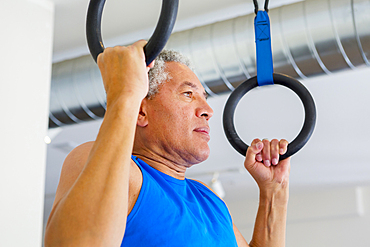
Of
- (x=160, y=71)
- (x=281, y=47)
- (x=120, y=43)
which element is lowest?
(x=160, y=71)

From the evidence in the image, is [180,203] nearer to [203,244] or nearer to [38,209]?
[203,244]

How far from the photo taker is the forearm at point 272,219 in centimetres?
135

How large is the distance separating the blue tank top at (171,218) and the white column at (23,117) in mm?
924

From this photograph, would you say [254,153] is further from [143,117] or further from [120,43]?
[120,43]

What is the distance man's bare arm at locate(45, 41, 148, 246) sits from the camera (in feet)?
2.33

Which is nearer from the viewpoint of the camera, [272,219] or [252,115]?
[272,219]

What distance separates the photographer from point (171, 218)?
1.00 metres

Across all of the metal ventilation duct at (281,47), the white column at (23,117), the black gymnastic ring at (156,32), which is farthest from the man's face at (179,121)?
the white column at (23,117)

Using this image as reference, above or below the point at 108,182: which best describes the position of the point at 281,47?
above

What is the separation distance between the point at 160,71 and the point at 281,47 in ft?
2.44

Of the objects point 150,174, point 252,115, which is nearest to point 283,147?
point 150,174

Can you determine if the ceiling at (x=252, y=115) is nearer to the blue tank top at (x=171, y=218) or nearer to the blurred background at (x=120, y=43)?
the blurred background at (x=120, y=43)

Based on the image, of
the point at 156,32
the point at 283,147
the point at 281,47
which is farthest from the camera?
the point at 281,47

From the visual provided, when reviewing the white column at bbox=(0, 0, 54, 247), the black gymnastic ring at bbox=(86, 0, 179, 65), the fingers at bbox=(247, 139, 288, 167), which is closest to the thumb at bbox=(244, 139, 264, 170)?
the fingers at bbox=(247, 139, 288, 167)
